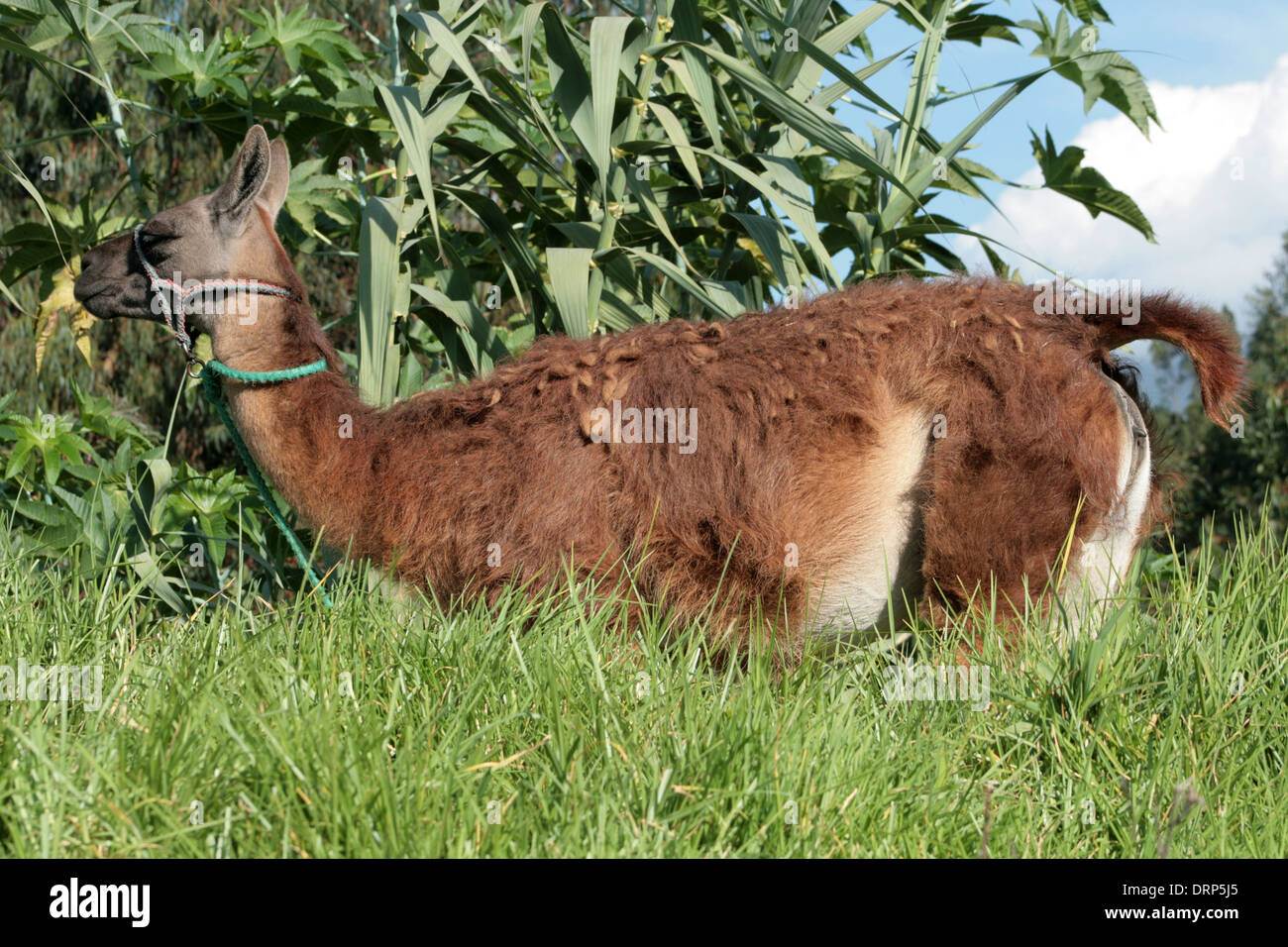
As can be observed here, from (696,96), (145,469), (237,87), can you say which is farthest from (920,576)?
(237,87)

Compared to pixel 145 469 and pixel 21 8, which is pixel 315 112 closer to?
pixel 21 8

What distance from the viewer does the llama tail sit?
303 centimetres

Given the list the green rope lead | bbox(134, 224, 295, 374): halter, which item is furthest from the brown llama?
bbox(134, 224, 295, 374): halter

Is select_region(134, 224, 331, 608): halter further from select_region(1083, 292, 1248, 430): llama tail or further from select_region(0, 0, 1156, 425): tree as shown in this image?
select_region(1083, 292, 1248, 430): llama tail

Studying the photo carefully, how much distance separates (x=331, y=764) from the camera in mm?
1811

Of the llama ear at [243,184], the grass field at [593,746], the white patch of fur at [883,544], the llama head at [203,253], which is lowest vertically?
the grass field at [593,746]

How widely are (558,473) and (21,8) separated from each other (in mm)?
2794

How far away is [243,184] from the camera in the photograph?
11.6ft

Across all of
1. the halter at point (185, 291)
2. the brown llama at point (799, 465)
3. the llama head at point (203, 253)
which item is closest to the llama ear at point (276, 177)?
the llama head at point (203, 253)

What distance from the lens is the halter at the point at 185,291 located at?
3.45 metres

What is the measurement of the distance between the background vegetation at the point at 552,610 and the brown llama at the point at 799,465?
23cm

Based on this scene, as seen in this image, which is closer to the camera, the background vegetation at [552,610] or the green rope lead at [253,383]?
the background vegetation at [552,610]

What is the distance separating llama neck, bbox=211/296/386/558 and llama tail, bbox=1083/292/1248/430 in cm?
218

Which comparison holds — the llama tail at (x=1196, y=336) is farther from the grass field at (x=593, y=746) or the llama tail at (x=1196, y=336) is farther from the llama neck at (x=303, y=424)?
the llama neck at (x=303, y=424)
